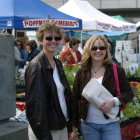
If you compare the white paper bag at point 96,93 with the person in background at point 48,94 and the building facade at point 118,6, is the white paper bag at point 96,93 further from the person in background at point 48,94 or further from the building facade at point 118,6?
the building facade at point 118,6

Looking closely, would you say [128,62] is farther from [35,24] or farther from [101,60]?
[101,60]

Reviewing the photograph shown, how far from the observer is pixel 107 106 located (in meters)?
3.58

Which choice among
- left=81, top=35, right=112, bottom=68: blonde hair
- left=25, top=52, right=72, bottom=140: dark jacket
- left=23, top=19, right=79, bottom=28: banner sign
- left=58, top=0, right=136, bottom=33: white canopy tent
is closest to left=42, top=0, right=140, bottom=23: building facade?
left=58, top=0, right=136, bottom=33: white canopy tent

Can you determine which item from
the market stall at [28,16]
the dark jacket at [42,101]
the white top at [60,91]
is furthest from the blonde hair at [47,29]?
the market stall at [28,16]

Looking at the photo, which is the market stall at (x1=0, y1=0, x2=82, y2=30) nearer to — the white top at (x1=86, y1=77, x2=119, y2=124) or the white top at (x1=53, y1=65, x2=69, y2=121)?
the white top at (x1=86, y1=77, x2=119, y2=124)

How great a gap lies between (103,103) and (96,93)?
11cm

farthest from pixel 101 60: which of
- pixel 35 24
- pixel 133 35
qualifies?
pixel 133 35

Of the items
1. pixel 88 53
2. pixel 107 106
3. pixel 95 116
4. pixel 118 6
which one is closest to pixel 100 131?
pixel 95 116

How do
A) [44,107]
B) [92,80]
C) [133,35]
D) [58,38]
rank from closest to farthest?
1. [44,107]
2. [58,38]
3. [92,80]
4. [133,35]

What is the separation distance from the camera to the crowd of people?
306cm

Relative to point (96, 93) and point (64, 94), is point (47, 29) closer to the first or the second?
point (64, 94)

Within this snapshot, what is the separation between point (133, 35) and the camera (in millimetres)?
23891

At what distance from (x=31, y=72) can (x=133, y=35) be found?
21326 mm

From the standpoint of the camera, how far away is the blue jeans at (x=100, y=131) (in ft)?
11.9
